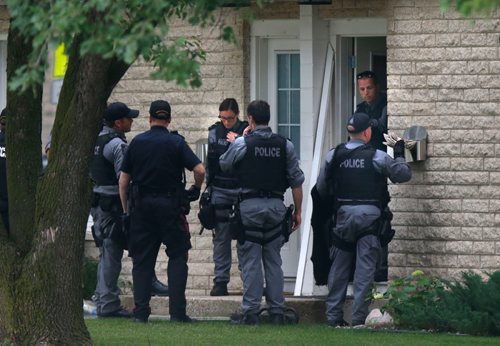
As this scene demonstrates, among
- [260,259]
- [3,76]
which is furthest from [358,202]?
[3,76]

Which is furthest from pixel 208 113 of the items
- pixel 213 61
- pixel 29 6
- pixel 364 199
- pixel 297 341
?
pixel 29 6

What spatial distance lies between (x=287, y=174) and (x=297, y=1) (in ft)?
7.25

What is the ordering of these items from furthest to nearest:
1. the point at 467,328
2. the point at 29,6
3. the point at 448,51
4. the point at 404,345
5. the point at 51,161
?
the point at 448,51 < the point at 467,328 < the point at 404,345 < the point at 51,161 < the point at 29,6

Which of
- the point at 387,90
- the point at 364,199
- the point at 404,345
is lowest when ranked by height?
the point at 404,345

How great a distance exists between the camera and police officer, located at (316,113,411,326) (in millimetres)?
11828

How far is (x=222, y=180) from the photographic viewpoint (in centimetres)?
1308

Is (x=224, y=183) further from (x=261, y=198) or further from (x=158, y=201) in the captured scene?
(x=158, y=201)

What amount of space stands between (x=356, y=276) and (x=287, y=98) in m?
2.69

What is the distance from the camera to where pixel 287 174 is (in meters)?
11.9

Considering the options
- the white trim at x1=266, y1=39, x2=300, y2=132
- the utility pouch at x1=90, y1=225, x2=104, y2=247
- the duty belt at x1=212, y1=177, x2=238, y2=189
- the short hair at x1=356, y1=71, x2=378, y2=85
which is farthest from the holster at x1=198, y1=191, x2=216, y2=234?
the short hair at x1=356, y1=71, x2=378, y2=85

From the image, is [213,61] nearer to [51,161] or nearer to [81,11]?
[51,161]

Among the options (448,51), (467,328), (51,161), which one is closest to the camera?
(51,161)

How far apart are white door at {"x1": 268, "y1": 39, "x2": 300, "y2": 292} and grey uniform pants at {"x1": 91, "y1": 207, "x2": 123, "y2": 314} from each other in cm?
200

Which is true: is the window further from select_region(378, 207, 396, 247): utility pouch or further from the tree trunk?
Answer: the tree trunk
